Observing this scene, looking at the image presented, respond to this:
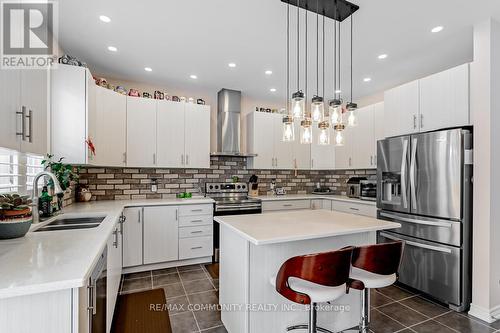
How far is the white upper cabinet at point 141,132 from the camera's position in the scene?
3.49m

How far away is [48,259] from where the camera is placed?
1.24 meters

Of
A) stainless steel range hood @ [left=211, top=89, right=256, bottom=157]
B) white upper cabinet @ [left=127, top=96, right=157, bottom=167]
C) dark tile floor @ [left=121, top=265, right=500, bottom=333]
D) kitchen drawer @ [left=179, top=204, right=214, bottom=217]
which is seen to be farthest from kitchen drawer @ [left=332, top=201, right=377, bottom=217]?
white upper cabinet @ [left=127, top=96, right=157, bottom=167]

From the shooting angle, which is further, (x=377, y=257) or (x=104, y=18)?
(x=104, y=18)

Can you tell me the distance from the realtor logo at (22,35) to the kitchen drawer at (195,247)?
8.43 feet

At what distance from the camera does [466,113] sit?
2.44 metres

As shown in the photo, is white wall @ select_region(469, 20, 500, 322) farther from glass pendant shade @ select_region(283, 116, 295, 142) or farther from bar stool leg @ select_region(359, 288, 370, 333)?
glass pendant shade @ select_region(283, 116, 295, 142)

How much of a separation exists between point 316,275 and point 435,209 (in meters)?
1.91

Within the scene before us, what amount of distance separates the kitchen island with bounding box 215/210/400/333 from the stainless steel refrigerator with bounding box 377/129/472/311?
0.89 m

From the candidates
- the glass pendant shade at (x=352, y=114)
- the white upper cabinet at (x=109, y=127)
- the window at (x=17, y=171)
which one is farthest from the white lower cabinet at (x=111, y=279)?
the glass pendant shade at (x=352, y=114)

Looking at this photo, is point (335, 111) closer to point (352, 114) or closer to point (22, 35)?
point (352, 114)

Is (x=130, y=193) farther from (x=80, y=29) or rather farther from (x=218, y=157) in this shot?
(x=80, y=29)

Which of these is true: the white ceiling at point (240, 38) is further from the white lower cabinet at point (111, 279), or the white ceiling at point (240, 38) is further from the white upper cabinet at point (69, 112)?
the white lower cabinet at point (111, 279)

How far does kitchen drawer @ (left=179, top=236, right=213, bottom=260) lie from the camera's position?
349cm

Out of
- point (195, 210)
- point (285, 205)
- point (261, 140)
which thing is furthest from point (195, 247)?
point (261, 140)
